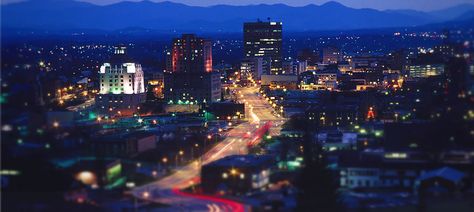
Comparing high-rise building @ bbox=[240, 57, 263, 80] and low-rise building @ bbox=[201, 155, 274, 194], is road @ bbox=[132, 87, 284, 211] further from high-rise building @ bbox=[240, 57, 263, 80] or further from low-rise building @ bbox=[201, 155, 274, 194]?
high-rise building @ bbox=[240, 57, 263, 80]

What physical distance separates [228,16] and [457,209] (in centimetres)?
1754

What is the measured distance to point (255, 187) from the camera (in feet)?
17.3

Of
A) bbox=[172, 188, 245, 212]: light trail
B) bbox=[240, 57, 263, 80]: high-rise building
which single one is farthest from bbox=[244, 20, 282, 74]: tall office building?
bbox=[172, 188, 245, 212]: light trail

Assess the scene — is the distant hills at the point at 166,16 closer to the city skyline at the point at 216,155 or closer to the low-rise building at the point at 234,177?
the city skyline at the point at 216,155

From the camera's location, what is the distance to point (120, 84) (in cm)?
1383

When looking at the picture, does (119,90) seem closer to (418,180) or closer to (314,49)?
(418,180)

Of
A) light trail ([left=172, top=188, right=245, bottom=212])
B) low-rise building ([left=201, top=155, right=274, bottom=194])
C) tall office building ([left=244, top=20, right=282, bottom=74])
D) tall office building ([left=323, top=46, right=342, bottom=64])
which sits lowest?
light trail ([left=172, top=188, right=245, bottom=212])

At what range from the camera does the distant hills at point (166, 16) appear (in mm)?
5555

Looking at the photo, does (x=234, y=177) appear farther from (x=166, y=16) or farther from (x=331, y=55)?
(x=331, y=55)

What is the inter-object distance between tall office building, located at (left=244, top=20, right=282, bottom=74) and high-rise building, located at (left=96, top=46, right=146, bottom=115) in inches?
495

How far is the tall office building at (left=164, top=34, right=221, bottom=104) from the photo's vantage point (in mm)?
15508

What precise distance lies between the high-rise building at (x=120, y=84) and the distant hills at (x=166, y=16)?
2.49ft

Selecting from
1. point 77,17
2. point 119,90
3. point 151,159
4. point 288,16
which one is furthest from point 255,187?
point 288,16

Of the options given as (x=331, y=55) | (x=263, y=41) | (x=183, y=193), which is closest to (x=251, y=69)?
(x=263, y=41)
